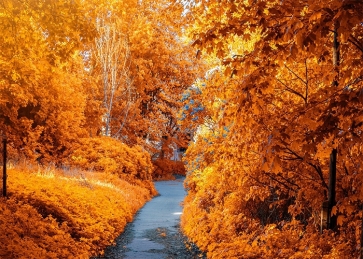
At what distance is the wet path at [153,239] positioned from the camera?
1048cm

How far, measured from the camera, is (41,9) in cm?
742

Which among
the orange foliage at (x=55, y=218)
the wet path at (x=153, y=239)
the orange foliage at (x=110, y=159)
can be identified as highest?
the orange foliage at (x=110, y=159)

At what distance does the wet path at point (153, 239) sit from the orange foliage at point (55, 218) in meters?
0.35

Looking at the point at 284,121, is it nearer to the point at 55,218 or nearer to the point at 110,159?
the point at 55,218

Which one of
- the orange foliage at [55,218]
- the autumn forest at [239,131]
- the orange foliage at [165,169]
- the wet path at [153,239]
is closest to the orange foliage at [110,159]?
the autumn forest at [239,131]

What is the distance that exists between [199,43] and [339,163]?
13.7 ft

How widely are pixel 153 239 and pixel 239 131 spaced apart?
6.16 meters

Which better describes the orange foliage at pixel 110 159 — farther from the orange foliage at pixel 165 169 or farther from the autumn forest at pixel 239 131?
the orange foliage at pixel 165 169

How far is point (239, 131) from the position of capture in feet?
23.6

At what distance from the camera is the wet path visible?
10480 millimetres

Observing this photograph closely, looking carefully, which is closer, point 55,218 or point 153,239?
point 55,218

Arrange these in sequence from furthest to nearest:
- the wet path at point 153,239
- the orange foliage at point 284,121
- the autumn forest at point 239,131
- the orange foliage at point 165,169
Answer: the orange foliage at point 165,169 → the wet path at point 153,239 → the autumn forest at point 239,131 → the orange foliage at point 284,121

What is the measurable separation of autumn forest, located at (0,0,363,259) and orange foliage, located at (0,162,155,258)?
35 mm

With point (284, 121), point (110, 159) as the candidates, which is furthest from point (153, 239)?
point (110, 159)
